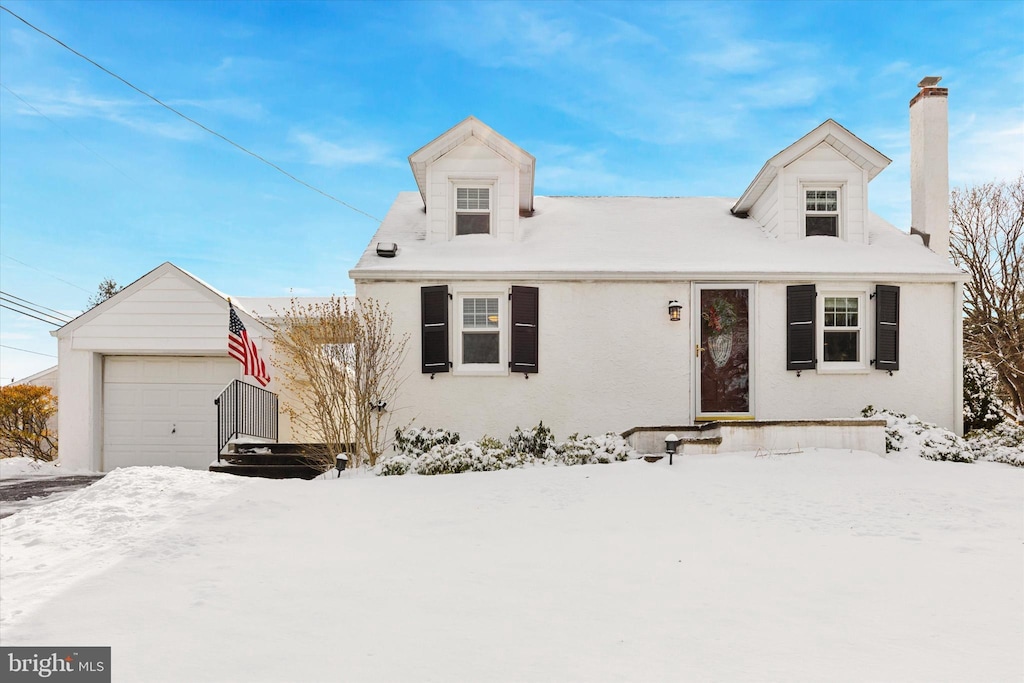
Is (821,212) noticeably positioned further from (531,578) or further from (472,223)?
(531,578)

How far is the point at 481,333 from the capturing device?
40.0 feet

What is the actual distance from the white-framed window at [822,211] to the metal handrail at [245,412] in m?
11.5

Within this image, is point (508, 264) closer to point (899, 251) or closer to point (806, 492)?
point (806, 492)

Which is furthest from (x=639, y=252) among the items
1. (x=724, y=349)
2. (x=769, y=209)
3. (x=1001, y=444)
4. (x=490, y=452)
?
(x=1001, y=444)

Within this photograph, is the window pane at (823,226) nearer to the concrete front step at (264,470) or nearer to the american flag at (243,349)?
the concrete front step at (264,470)

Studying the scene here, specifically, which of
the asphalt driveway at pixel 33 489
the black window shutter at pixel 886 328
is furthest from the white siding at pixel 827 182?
the asphalt driveway at pixel 33 489

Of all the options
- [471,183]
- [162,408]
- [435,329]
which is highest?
[471,183]

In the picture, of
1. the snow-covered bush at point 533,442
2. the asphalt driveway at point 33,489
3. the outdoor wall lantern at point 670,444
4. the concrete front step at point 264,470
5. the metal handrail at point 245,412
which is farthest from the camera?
the metal handrail at point 245,412

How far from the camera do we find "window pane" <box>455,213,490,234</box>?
13242 millimetres

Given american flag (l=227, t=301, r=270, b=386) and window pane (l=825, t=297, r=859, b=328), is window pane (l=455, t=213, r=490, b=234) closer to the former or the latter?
american flag (l=227, t=301, r=270, b=386)

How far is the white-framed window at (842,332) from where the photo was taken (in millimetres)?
12328

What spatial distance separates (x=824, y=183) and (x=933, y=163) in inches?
98.3

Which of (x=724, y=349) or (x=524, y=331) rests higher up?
(x=524, y=331)

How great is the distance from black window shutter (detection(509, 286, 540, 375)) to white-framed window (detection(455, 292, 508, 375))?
0.75ft
